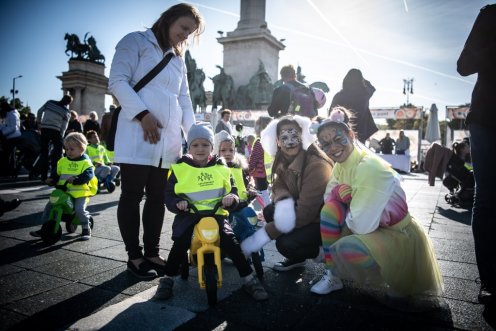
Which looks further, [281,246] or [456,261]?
[456,261]

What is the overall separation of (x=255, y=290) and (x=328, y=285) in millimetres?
514

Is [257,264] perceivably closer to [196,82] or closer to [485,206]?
[485,206]

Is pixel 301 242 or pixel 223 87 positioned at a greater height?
pixel 223 87

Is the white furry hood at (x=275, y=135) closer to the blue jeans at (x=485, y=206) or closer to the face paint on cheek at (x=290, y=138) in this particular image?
the face paint on cheek at (x=290, y=138)

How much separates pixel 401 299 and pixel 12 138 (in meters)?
9.99

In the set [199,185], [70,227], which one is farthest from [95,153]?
[199,185]

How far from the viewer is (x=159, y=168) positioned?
2.86m

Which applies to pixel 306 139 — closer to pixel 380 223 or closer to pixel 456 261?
pixel 380 223

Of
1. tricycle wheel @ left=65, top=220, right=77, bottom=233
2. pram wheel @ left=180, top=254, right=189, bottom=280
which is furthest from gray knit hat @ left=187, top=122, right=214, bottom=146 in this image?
tricycle wheel @ left=65, top=220, right=77, bottom=233

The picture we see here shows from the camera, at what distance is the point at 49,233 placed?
3488 millimetres

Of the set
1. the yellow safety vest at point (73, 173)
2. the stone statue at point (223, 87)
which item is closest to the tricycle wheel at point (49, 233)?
the yellow safety vest at point (73, 173)

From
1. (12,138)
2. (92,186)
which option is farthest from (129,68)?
(12,138)

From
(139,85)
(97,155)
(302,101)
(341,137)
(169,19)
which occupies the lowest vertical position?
(97,155)

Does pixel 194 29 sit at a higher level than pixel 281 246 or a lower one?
higher
